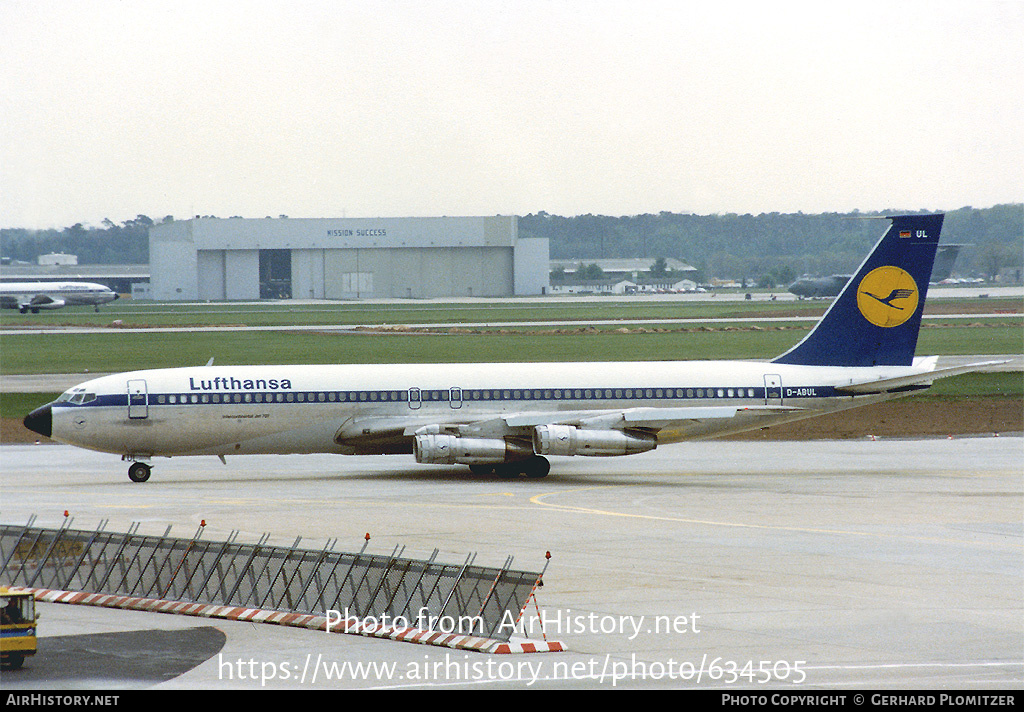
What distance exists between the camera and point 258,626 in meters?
20.8

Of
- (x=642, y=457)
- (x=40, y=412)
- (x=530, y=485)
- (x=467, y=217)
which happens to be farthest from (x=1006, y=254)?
(x=40, y=412)

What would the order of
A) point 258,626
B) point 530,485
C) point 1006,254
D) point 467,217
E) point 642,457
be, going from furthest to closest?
point 467,217 < point 1006,254 < point 642,457 < point 530,485 < point 258,626

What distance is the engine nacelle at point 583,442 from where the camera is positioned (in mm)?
42562

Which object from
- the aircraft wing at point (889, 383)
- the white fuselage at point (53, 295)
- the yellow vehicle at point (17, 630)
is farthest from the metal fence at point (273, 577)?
the white fuselage at point (53, 295)

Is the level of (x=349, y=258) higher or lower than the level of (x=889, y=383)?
higher

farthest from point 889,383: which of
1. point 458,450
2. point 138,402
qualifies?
point 138,402

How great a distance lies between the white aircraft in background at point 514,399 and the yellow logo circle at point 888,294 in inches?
1.5

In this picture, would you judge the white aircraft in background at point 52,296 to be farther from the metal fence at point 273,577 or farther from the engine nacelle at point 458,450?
the metal fence at point 273,577

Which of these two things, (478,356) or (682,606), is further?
(478,356)

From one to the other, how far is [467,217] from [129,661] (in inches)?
4922

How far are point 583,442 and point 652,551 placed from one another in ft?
47.8

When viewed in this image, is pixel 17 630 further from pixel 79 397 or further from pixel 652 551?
pixel 79 397

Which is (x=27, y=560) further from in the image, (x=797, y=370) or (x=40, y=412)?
(x=797, y=370)

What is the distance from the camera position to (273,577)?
73.2 feet
